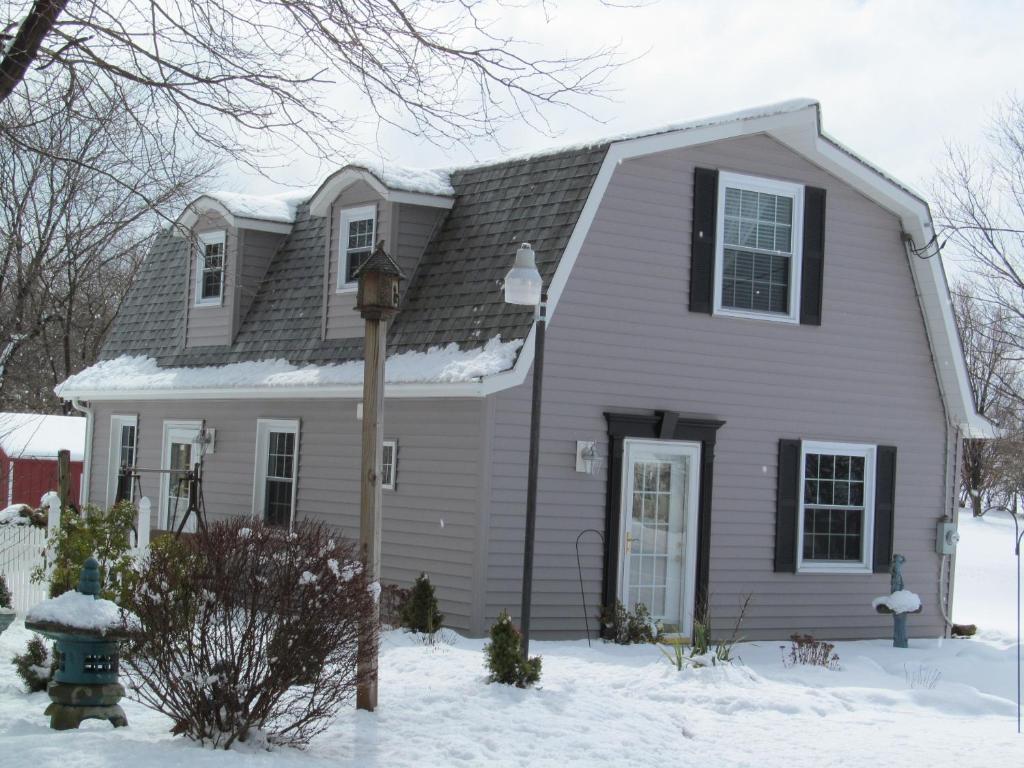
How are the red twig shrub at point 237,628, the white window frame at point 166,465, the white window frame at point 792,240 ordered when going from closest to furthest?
the red twig shrub at point 237,628
the white window frame at point 792,240
the white window frame at point 166,465

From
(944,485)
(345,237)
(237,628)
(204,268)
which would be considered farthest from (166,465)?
(237,628)

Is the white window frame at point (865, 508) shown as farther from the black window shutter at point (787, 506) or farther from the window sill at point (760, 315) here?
the window sill at point (760, 315)

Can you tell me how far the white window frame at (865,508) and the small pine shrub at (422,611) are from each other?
15.4 feet

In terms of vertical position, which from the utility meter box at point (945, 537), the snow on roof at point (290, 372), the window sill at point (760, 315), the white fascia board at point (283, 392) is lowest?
the utility meter box at point (945, 537)

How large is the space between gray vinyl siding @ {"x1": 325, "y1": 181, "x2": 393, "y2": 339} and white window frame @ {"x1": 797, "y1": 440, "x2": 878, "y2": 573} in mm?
5222

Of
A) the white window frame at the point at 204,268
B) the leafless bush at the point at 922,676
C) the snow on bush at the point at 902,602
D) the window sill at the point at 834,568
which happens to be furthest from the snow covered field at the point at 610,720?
the white window frame at the point at 204,268

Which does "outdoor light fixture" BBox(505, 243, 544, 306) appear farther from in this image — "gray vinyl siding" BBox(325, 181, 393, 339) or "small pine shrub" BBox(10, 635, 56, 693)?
"gray vinyl siding" BBox(325, 181, 393, 339)

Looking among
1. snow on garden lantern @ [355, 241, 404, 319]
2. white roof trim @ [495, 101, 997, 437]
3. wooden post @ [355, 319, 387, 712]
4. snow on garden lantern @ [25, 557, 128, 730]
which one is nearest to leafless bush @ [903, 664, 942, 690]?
white roof trim @ [495, 101, 997, 437]

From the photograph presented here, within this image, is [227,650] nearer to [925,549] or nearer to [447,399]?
[447,399]

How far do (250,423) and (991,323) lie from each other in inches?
710

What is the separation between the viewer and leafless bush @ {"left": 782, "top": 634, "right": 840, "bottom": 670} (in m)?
12.0

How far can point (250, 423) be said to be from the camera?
15.7 metres

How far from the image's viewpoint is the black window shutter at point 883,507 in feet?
48.1

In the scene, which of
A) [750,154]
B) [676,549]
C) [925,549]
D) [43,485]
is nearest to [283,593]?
[676,549]
